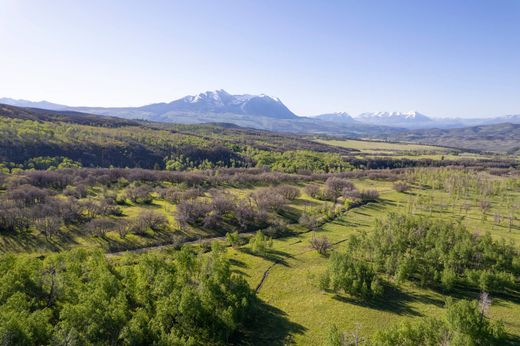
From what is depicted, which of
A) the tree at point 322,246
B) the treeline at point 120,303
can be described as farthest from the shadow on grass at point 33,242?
the tree at point 322,246

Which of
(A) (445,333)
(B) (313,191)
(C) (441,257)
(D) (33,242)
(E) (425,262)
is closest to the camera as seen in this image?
(A) (445,333)

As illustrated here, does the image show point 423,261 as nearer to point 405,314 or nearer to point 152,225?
point 405,314

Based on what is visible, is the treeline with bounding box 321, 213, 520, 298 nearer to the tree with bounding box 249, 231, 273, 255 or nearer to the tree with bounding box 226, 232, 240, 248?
the tree with bounding box 249, 231, 273, 255

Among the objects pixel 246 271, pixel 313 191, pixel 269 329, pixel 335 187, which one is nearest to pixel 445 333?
A: pixel 269 329

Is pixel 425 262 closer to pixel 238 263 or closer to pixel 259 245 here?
pixel 259 245

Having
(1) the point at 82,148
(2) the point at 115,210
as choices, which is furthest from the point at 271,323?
(1) the point at 82,148
